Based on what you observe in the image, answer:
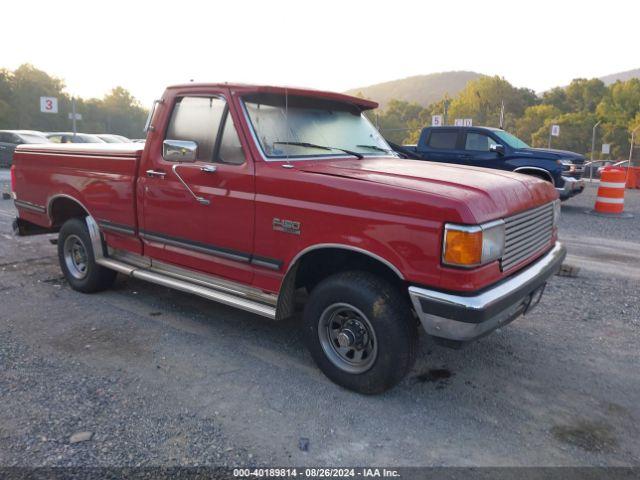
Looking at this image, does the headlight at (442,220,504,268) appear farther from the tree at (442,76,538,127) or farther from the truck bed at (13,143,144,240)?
the tree at (442,76,538,127)

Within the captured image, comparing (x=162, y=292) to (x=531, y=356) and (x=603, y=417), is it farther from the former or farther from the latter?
(x=603, y=417)

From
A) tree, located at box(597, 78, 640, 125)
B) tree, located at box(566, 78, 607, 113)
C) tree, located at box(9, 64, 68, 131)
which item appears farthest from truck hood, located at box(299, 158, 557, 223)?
tree, located at box(566, 78, 607, 113)

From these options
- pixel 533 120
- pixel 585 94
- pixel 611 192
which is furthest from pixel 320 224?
pixel 585 94

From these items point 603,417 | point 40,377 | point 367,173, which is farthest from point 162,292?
point 603,417

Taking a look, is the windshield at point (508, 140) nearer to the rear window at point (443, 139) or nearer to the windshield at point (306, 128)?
the rear window at point (443, 139)

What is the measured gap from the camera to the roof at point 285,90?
3984mm

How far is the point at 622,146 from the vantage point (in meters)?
75.9

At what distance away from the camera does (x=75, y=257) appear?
5.61 meters

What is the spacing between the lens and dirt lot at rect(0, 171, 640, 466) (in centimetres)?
291

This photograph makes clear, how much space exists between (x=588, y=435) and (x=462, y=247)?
1417 mm

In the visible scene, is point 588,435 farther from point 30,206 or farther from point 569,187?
point 569,187

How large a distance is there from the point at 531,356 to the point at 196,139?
129 inches

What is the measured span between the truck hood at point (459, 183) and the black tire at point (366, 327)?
677mm

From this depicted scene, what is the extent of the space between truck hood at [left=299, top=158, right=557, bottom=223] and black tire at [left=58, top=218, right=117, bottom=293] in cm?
275
